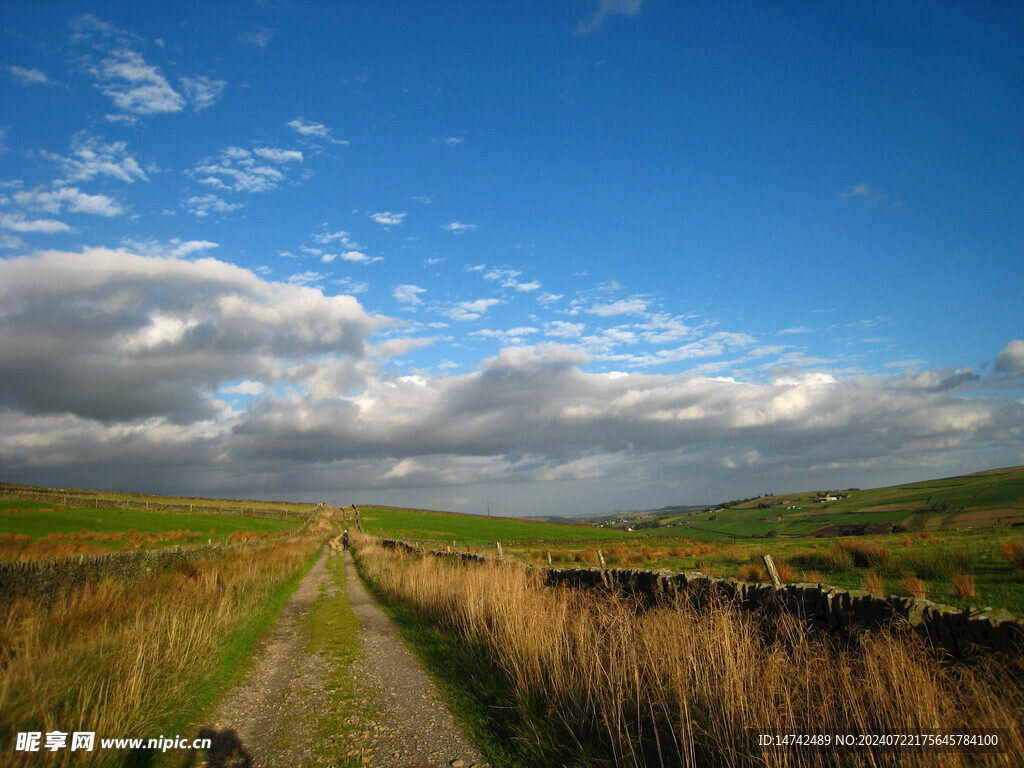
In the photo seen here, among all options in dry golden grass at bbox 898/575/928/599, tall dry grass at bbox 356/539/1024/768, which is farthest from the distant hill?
tall dry grass at bbox 356/539/1024/768

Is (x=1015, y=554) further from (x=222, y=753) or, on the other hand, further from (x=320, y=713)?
(x=222, y=753)

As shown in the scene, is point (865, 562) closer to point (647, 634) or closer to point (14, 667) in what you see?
point (647, 634)

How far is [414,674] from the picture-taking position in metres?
7.84

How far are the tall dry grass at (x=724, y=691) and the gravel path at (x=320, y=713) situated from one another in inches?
40.4

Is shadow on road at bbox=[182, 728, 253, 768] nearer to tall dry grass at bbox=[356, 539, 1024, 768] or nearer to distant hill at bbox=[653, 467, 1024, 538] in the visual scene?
tall dry grass at bbox=[356, 539, 1024, 768]

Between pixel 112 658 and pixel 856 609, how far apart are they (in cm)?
892

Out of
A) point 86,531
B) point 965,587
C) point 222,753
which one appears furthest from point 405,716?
point 86,531

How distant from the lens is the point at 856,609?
5738 mm

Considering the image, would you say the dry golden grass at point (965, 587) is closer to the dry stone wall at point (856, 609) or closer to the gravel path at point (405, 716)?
the dry stone wall at point (856, 609)

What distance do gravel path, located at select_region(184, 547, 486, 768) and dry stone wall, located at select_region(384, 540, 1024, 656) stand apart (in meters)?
3.83

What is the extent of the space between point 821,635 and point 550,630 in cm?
336

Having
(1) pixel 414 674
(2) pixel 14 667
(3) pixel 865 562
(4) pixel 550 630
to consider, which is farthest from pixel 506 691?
(3) pixel 865 562

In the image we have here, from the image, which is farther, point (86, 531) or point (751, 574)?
point (86, 531)

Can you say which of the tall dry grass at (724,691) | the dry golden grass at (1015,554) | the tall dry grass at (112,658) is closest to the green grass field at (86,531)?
the tall dry grass at (112,658)
